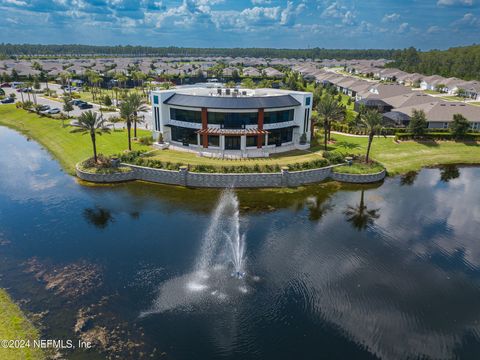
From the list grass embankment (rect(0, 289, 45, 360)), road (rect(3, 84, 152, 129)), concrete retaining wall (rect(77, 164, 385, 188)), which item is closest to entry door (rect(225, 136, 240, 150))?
concrete retaining wall (rect(77, 164, 385, 188))

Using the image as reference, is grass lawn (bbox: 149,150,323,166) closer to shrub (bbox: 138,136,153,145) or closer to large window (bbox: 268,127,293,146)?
large window (bbox: 268,127,293,146)

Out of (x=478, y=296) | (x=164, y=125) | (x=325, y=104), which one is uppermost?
(x=325, y=104)

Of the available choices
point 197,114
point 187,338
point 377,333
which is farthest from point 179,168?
point 377,333

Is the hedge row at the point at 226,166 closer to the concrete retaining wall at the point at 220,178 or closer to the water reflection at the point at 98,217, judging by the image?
the concrete retaining wall at the point at 220,178

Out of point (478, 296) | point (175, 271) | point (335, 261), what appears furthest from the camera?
point (335, 261)

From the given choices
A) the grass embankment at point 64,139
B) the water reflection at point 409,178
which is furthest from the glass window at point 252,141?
the water reflection at point 409,178

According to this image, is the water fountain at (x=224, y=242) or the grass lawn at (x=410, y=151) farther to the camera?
the grass lawn at (x=410, y=151)

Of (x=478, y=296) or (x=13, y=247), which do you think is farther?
(x=13, y=247)

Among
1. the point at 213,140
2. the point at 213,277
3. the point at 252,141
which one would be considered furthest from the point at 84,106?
the point at 213,277

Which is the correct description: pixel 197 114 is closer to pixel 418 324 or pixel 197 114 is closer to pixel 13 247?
pixel 13 247
